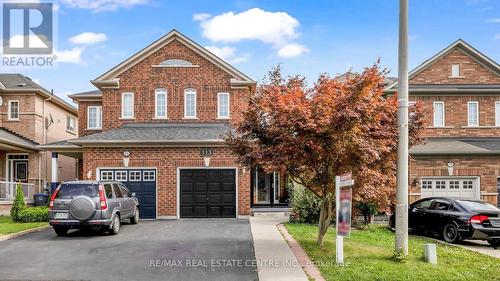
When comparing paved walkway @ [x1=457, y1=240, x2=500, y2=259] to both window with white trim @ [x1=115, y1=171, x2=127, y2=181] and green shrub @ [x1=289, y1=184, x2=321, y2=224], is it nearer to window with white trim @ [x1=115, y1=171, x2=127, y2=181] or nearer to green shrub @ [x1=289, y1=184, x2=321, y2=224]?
green shrub @ [x1=289, y1=184, x2=321, y2=224]

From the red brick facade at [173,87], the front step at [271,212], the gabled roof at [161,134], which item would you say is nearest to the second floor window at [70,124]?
the red brick facade at [173,87]

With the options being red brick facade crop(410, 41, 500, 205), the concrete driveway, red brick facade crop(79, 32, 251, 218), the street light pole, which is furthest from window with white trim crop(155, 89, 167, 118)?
the street light pole

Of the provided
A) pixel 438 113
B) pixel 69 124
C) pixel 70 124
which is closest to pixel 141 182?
pixel 438 113

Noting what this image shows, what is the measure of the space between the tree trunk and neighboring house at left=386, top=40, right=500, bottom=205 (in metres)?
12.0

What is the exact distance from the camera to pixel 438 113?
25.8 metres

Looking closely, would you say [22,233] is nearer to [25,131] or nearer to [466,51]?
[25,131]

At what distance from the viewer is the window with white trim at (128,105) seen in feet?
81.0

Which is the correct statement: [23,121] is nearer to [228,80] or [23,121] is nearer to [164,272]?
[228,80]

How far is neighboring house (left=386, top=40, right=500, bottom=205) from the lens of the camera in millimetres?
23875

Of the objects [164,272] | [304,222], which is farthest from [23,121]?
[164,272]

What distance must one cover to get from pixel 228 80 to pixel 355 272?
1629 centimetres

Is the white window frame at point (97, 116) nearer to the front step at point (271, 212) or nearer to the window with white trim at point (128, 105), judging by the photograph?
the window with white trim at point (128, 105)

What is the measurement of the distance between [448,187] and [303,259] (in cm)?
1495

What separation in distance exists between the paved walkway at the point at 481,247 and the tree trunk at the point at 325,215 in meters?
4.44
